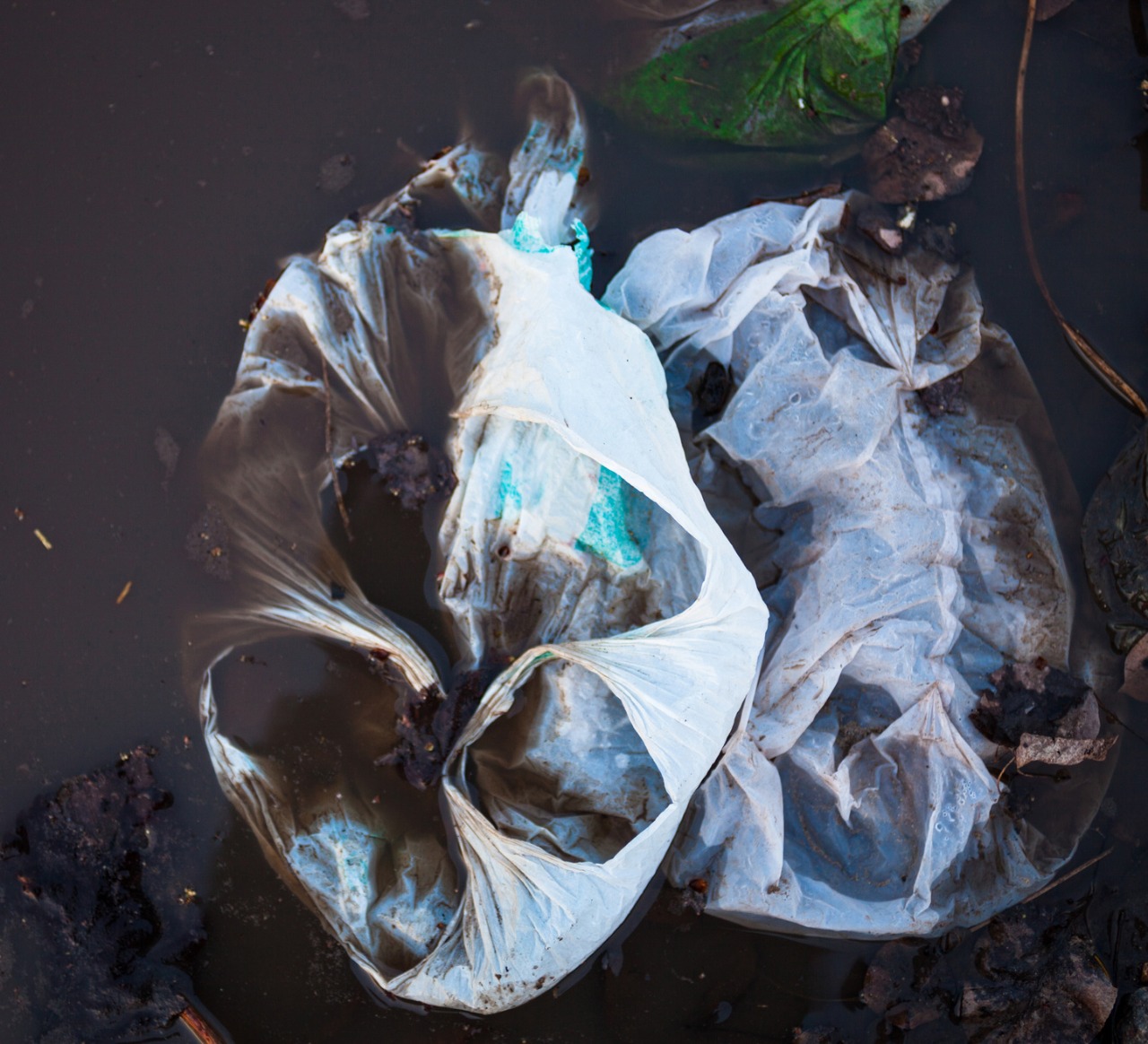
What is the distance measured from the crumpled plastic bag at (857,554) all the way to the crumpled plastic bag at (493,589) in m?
0.23

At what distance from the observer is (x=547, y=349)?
77.3 inches

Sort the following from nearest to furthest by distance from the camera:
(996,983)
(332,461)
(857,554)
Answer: (857,554) < (996,983) < (332,461)

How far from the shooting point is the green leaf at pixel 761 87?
2301mm

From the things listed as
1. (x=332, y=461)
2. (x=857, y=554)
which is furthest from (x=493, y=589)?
(x=857, y=554)

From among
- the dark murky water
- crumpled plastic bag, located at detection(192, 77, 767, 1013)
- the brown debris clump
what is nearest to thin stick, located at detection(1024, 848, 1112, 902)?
the dark murky water

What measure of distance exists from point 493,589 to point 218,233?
1.37 metres

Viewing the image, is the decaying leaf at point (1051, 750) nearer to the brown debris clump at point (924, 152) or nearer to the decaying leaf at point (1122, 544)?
the decaying leaf at point (1122, 544)

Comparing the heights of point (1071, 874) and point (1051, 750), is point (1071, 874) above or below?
below

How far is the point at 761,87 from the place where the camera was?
2330 mm

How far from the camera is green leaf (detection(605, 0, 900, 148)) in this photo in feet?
7.55

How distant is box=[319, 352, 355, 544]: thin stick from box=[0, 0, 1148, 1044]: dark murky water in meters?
0.32

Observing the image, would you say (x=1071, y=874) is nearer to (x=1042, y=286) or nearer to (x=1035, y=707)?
(x=1035, y=707)

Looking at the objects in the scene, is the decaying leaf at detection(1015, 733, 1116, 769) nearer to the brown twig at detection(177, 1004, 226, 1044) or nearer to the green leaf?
the green leaf

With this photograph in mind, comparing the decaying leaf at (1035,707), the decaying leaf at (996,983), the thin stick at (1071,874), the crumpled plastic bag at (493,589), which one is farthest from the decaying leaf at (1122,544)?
the crumpled plastic bag at (493,589)
